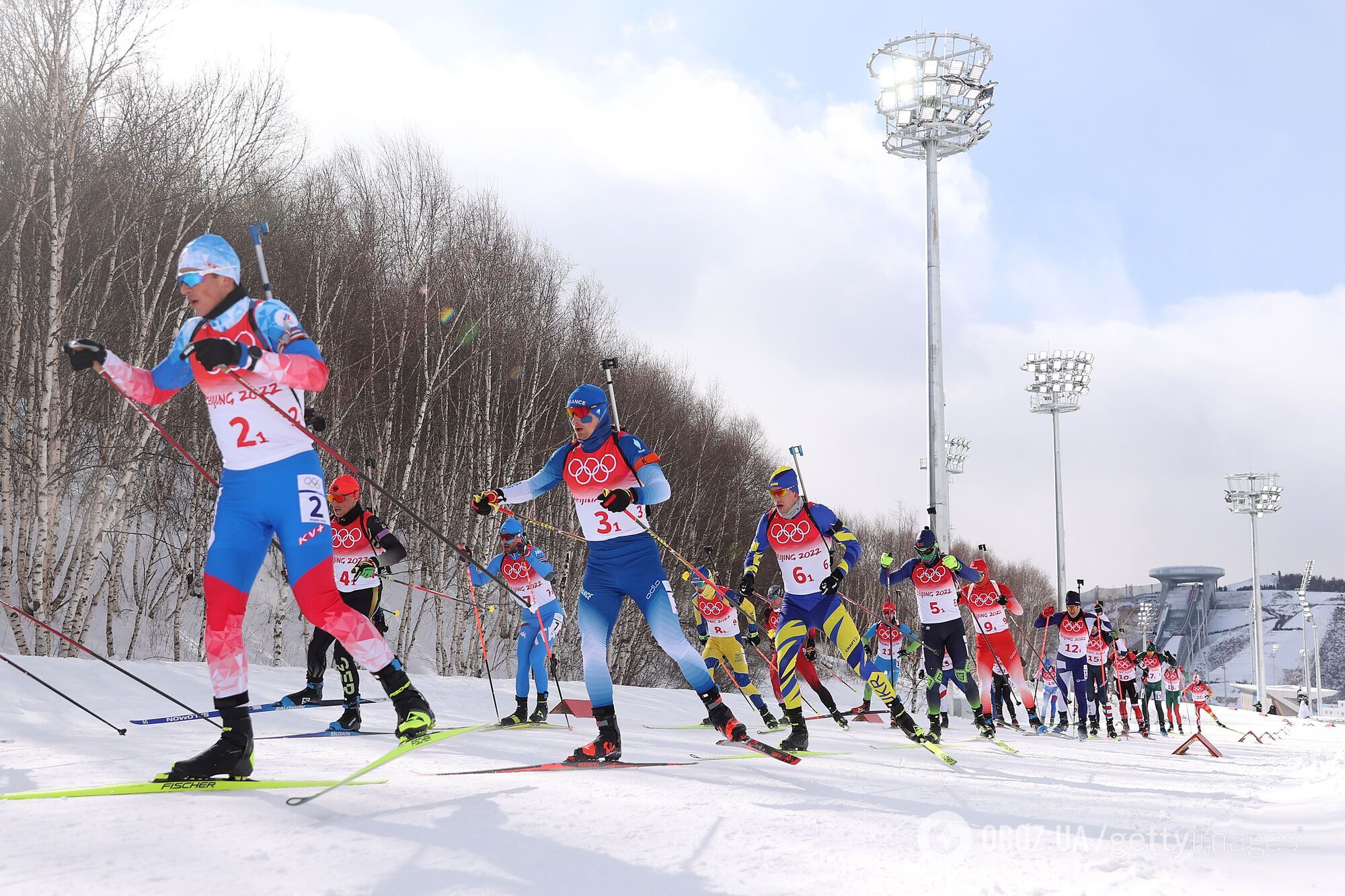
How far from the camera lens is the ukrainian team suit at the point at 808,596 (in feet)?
Result: 24.7

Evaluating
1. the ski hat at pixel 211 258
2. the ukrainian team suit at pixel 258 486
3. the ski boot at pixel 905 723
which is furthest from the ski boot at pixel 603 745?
the ski hat at pixel 211 258

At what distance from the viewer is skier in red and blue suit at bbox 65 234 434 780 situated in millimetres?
4117

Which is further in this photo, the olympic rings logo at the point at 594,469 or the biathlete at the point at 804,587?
the biathlete at the point at 804,587

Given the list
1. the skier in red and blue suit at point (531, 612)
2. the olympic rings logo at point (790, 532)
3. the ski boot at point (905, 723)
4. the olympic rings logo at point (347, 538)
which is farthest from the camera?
the skier in red and blue suit at point (531, 612)

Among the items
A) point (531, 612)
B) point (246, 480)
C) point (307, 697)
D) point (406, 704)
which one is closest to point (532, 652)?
point (531, 612)

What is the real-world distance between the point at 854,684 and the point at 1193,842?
42795 mm

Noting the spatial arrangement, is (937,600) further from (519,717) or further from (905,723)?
(519,717)

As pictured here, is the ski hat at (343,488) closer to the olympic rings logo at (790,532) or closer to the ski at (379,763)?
the olympic rings logo at (790,532)

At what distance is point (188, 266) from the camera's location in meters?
4.26

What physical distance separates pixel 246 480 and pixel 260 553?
33 cm

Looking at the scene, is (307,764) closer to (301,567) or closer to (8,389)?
(301,567)

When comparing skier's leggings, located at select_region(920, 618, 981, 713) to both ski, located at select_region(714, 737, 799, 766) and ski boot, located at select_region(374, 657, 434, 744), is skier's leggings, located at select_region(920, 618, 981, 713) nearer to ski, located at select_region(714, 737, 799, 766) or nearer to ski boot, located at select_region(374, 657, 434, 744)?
ski, located at select_region(714, 737, 799, 766)

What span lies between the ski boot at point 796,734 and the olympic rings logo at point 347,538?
4.01 m

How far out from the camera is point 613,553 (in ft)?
18.7
